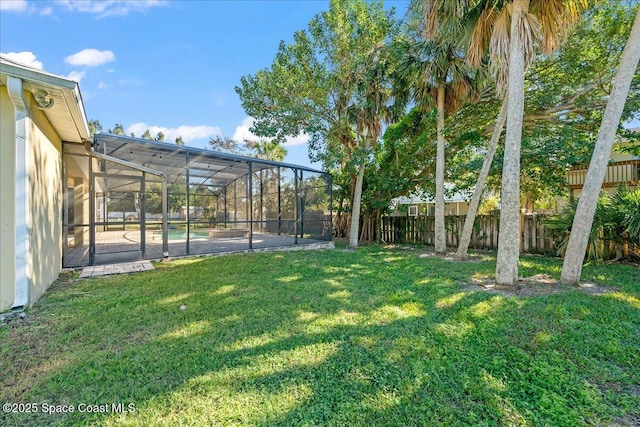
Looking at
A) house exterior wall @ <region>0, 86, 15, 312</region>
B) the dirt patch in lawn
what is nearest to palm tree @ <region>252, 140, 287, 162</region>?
house exterior wall @ <region>0, 86, 15, 312</region>

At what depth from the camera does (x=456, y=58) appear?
7.78 meters

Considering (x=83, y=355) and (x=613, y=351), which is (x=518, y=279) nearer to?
(x=613, y=351)

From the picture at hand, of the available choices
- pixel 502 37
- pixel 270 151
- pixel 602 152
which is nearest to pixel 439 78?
pixel 502 37

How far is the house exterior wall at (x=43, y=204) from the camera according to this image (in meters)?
3.80

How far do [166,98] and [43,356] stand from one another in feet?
66.8

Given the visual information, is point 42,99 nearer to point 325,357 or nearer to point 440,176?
point 325,357

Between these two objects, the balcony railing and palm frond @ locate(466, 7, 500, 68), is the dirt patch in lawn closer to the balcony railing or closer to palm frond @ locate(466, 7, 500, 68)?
palm frond @ locate(466, 7, 500, 68)

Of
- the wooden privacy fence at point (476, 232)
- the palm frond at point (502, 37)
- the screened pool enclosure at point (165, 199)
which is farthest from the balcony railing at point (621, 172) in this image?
the screened pool enclosure at point (165, 199)

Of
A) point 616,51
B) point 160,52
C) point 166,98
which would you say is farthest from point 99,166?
point 166,98

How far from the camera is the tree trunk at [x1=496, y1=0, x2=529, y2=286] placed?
15.7 feet

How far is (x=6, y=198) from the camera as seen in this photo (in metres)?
3.50

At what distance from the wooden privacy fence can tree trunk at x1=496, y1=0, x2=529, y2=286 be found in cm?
454

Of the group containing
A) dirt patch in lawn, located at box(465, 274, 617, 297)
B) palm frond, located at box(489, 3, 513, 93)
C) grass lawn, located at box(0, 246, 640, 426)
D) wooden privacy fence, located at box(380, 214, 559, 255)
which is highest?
palm frond, located at box(489, 3, 513, 93)

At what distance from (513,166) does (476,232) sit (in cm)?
541
